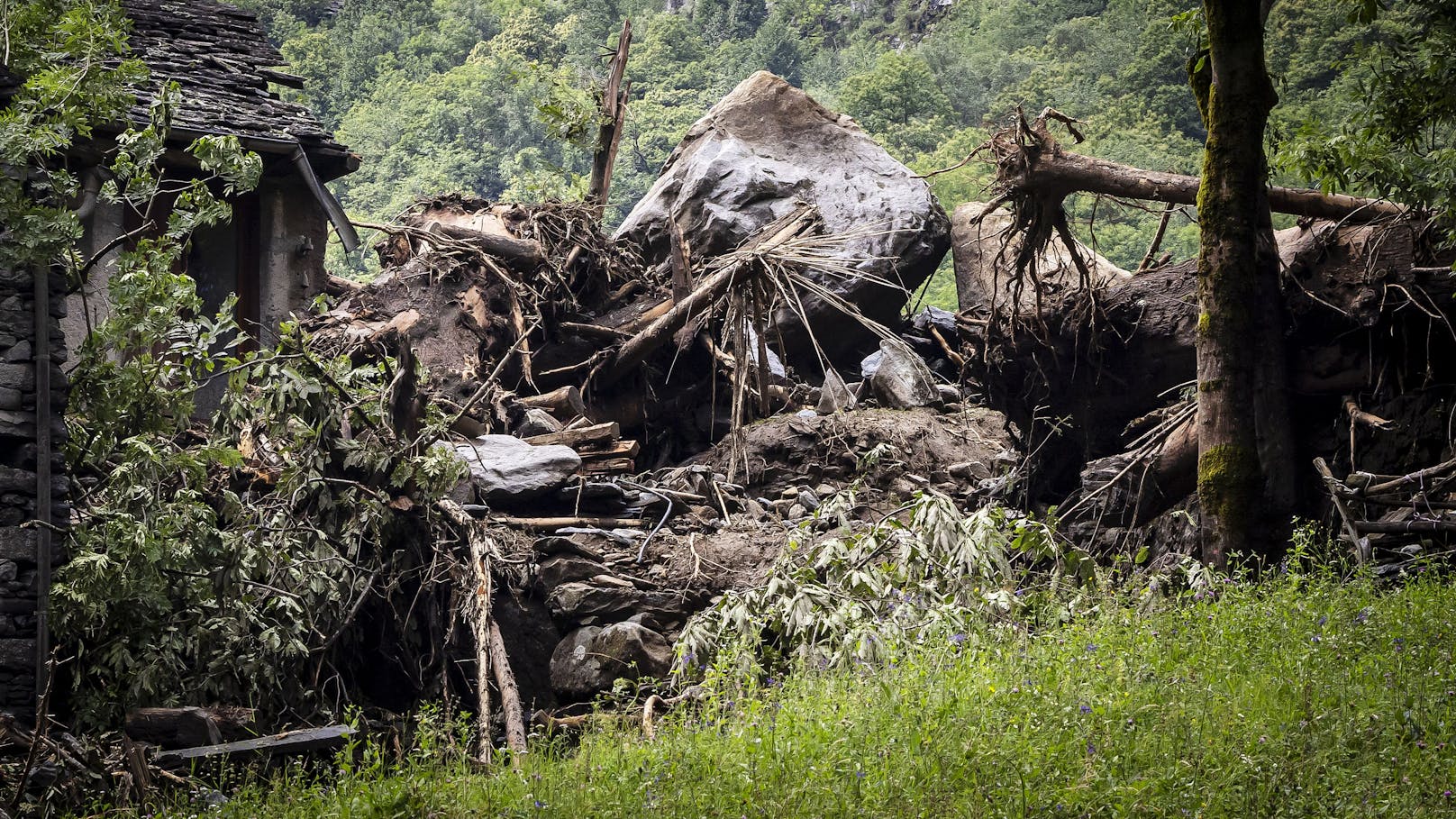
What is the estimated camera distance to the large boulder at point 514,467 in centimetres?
967

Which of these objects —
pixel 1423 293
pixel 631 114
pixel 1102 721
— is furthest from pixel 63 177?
pixel 631 114

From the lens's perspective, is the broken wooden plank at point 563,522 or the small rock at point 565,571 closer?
the small rock at point 565,571

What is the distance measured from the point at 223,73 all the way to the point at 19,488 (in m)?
7.27

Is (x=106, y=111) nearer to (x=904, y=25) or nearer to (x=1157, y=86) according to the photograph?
(x=1157, y=86)

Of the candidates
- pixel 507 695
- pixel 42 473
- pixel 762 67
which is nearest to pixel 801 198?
pixel 507 695

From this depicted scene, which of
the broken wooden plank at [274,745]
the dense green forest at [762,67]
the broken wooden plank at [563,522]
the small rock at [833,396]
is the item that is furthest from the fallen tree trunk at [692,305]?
Answer: the dense green forest at [762,67]

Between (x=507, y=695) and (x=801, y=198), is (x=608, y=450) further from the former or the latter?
(x=801, y=198)

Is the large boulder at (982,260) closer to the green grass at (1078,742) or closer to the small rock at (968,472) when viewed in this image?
the small rock at (968,472)

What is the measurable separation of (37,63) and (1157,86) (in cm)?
3439

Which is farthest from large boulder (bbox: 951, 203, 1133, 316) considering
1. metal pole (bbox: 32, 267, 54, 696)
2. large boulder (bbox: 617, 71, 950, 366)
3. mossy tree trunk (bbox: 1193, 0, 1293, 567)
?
metal pole (bbox: 32, 267, 54, 696)

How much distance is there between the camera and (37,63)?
7.17 m

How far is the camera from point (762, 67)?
159ft

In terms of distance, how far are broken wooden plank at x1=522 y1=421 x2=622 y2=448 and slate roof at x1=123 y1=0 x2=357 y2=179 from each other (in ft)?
12.7

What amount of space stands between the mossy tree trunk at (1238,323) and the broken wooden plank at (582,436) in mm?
5442
